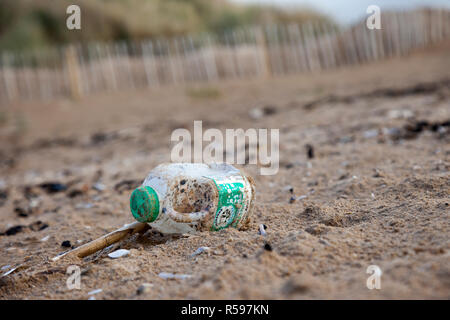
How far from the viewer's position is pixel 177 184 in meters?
2.04

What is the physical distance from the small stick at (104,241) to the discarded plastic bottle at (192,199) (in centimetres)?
14

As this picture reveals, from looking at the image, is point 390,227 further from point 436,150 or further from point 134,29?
point 134,29

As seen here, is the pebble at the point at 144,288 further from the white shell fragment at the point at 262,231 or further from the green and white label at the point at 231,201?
the white shell fragment at the point at 262,231

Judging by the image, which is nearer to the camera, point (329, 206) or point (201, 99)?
point (329, 206)

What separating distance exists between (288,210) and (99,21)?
1453cm

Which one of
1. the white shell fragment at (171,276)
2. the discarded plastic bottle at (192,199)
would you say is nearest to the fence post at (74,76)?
the discarded plastic bottle at (192,199)

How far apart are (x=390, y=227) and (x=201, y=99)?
22.4ft

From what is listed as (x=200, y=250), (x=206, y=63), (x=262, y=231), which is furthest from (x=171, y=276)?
(x=206, y=63)

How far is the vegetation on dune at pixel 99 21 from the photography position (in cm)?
1462

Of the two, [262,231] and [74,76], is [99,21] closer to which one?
[74,76]

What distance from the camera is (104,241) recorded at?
212 cm

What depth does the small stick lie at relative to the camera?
2062 millimetres

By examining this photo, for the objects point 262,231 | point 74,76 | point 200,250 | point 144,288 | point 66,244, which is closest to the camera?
point 144,288
